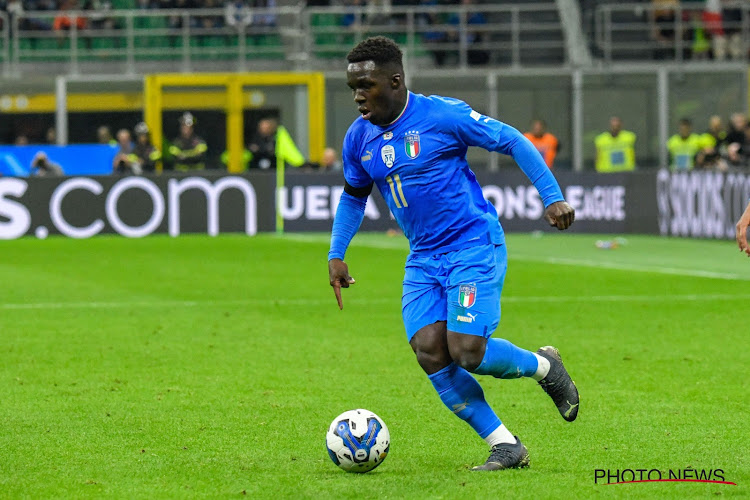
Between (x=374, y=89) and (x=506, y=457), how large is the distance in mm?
1792

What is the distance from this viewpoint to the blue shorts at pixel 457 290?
20.4 feet

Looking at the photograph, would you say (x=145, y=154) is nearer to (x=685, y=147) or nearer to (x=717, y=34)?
(x=685, y=147)

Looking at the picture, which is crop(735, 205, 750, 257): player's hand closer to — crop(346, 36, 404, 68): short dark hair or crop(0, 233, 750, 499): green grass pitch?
crop(0, 233, 750, 499): green grass pitch

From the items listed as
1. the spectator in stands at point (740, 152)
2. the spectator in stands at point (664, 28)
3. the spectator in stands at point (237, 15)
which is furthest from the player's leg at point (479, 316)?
the spectator in stands at point (237, 15)

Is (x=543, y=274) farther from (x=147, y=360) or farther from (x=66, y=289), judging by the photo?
(x=147, y=360)

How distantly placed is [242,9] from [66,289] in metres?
17.1

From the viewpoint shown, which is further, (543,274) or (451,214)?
(543,274)

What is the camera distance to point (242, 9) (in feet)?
106

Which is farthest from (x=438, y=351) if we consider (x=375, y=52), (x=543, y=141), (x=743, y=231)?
(x=543, y=141)

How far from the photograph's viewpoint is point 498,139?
639 centimetres

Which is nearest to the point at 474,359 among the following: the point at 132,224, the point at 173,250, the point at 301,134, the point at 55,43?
the point at 173,250

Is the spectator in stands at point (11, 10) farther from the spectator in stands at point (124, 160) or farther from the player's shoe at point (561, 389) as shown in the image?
the player's shoe at point (561, 389)

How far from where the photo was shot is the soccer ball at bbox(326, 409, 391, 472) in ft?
20.7

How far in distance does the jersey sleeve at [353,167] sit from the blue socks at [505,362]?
3.33 feet
